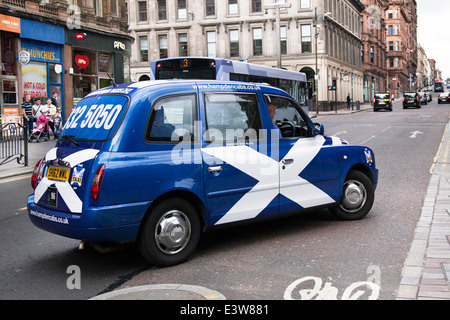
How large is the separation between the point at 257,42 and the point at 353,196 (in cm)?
4908

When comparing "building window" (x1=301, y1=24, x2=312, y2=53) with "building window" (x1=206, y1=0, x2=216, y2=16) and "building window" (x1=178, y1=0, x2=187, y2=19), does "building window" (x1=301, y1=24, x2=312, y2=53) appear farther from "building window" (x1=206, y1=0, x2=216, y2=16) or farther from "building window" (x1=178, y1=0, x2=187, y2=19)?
"building window" (x1=178, y1=0, x2=187, y2=19)

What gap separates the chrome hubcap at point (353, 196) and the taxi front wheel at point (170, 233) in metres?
2.51

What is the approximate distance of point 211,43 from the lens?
182 ft

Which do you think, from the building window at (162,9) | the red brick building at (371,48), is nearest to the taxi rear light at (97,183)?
the building window at (162,9)

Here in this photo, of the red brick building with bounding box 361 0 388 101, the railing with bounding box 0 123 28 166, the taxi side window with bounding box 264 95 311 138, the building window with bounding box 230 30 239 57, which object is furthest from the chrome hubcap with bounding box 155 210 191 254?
the red brick building with bounding box 361 0 388 101

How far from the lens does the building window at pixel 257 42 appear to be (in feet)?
178

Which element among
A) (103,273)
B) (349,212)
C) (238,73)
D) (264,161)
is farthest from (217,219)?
(238,73)

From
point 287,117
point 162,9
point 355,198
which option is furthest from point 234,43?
point 287,117

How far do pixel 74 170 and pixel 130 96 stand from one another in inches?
35.8

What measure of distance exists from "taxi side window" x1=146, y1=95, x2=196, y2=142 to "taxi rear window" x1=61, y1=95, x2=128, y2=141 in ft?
1.09

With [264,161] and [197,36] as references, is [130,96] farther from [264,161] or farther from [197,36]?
[197,36]

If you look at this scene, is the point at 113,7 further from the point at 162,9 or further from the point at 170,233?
the point at 162,9

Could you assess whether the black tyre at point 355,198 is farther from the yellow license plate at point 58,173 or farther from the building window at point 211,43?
the building window at point 211,43

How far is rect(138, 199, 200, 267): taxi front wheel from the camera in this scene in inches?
195
